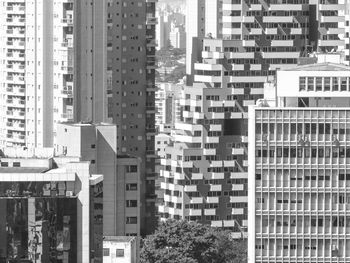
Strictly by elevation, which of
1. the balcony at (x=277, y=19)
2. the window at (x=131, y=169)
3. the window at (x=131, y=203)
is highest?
the balcony at (x=277, y=19)

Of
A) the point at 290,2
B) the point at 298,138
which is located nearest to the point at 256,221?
the point at 298,138

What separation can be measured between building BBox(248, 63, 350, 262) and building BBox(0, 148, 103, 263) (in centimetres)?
1626

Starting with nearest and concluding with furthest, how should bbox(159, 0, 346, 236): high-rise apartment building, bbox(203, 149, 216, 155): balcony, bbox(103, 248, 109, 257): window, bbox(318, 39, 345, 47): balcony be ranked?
bbox(103, 248, 109, 257): window < bbox(159, 0, 346, 236): high-rise apartment building < bbox(203, 149, 216, 155): balcony < bbox(318, 39, 345, 47): balcony

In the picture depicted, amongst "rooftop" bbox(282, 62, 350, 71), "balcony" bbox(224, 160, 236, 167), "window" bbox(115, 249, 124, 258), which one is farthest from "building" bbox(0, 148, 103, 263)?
"balcony" bbox(224, 160, 236, 167)

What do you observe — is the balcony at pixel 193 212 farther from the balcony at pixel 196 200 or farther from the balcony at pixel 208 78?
the balcony at pixel 208 78

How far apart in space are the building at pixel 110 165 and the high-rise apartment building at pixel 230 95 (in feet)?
97.4

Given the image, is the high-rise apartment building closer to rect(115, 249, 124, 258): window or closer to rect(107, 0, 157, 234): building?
rect(107, 0, 157, 234): building

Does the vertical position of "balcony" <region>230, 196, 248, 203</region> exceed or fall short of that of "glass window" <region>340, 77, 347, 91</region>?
it falls short

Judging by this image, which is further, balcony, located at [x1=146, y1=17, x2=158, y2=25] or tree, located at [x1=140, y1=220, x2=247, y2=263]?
balcony, located at [x1=146, y1=17, x2=158, y2=25]

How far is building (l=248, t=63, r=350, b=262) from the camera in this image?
421 feet

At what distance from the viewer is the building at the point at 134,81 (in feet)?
589

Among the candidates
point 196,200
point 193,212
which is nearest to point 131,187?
point 193,212

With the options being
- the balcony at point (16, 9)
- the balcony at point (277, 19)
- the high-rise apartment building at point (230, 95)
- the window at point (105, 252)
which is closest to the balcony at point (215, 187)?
the high-rise apartment building at point (230, 95)

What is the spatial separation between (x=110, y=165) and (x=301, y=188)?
19100mm
